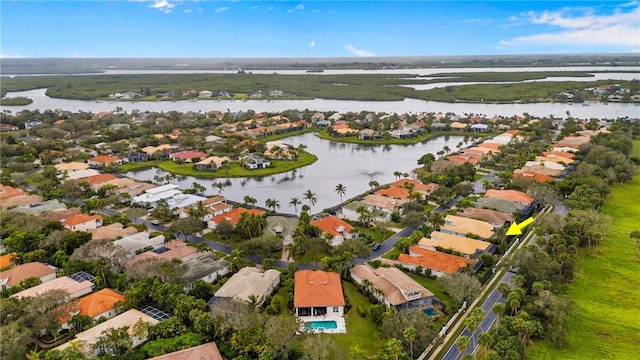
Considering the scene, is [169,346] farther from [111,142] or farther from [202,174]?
[111,142]

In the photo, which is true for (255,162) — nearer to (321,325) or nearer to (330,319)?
(330,319)

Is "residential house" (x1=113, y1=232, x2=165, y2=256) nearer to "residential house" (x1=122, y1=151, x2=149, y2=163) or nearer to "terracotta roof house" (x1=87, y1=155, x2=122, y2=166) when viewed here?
"terracotta roof house" (x1=87, y1=155, x2=122, y2=166)

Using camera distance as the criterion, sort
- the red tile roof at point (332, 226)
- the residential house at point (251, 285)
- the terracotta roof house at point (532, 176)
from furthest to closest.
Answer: the terracotta roof house at point (532, 176), the red tile roof at point (332, 226), the residential house at point (251, 285)

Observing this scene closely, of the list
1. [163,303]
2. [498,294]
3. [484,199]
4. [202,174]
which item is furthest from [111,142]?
[498,294]

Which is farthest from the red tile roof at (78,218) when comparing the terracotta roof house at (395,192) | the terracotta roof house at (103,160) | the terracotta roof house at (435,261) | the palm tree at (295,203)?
the terracotta roof house at (395,192)

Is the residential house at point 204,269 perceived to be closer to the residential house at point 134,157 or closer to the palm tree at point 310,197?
the palm tree at point 310,197
